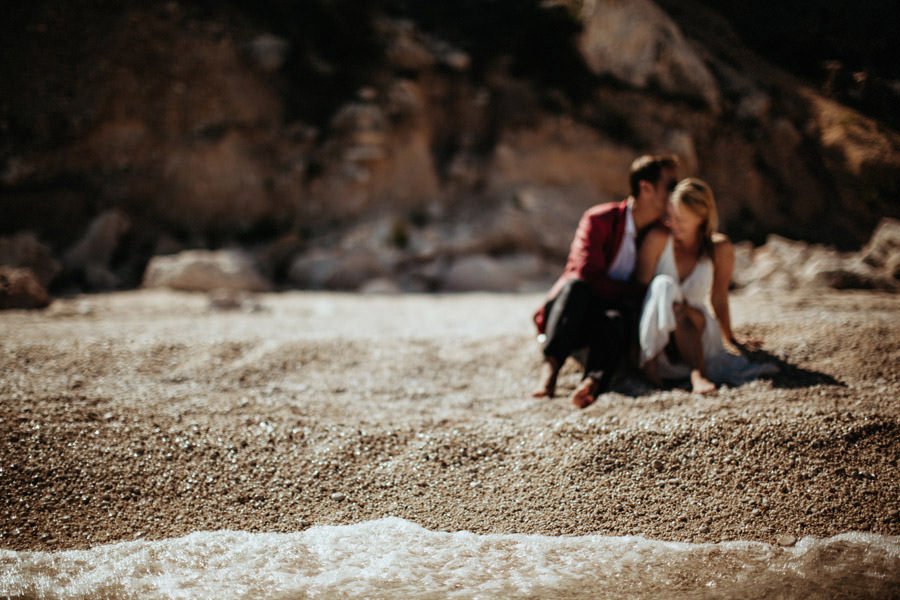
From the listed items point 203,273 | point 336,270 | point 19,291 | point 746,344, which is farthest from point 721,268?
point 19,291

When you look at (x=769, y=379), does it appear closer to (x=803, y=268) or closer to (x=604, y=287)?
(x=604, y=287)

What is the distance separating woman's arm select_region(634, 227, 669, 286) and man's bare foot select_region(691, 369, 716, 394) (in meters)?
0.57

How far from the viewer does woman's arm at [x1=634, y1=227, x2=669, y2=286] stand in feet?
11.2

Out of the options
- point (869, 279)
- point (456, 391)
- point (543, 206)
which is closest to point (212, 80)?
point (543, 206)

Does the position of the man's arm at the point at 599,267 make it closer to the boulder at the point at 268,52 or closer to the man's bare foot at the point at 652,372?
the man's bare foot at the point at 652,372

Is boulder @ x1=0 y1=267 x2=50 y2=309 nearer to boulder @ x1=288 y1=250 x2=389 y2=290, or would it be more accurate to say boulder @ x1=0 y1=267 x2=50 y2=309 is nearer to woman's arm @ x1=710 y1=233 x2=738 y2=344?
boulder @ x1=288 y1=250 x2=389 y2=290

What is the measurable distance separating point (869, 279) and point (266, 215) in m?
6.90

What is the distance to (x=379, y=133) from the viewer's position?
8.34 m

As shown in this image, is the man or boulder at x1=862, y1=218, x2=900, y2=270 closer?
the man

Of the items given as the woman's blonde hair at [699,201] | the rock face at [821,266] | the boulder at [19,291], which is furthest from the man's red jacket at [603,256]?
the boulder at [19,291]

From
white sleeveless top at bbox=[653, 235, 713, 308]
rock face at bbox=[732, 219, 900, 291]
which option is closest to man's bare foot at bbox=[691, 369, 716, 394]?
white sleeveless top at bbox=[653, 235, 713, 308]

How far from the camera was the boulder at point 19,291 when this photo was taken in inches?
212

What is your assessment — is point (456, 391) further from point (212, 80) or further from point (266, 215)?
point (212, 80)

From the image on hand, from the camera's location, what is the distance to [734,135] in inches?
328
